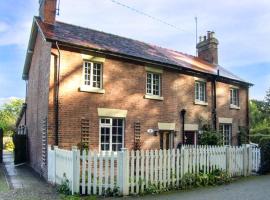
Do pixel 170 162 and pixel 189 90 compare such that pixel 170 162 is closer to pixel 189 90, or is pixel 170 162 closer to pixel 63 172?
pixel 63 172

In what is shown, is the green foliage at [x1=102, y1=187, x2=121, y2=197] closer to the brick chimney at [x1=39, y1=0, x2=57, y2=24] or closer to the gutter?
the gutter

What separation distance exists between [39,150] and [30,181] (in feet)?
10.1

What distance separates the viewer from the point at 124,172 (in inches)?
457

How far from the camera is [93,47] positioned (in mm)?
16406

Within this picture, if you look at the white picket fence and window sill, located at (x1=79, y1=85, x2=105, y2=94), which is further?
window sill, located at (x1=79, y1=85, x2=105, y2=94)

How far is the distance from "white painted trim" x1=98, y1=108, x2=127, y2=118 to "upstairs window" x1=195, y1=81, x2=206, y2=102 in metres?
6.32

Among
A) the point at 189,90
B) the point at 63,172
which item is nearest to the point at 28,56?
the point at 189,90

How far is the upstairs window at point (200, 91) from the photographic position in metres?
22.4

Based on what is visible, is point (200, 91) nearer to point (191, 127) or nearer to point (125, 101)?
point (191, 127)

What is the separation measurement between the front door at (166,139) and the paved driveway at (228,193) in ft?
19.5

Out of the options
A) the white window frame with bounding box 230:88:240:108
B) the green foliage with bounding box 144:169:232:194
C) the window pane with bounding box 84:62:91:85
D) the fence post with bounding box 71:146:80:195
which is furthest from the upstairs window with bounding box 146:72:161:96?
the fence post with bounding box 71:146:80:195

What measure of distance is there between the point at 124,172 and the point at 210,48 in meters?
19.3

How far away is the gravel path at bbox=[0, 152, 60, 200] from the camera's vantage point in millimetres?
11234

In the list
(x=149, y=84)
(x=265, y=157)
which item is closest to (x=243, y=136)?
(x=265, y=157)
